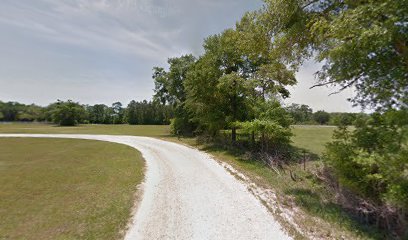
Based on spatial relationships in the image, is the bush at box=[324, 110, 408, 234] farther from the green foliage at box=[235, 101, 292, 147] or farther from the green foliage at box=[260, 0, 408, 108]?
the green foliage at box=[235, 101, 292, 147]

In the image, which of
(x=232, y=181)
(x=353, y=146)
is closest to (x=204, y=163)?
(x=232, y=181)

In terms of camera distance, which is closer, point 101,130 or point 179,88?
point 179,88

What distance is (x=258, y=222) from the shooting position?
5637 mm

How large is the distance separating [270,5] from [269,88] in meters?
9.30

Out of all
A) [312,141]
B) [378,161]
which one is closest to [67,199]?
[378,161]

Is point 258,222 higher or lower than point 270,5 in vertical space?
lower

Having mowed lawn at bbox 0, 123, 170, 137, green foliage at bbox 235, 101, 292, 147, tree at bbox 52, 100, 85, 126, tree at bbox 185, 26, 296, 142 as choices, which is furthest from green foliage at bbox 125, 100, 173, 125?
green foliage at bbox 235, 101, 292, 147

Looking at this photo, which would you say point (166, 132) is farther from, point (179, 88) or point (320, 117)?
point (320, 117)

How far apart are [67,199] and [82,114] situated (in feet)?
271

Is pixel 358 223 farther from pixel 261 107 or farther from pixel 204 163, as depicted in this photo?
pixel 261 107

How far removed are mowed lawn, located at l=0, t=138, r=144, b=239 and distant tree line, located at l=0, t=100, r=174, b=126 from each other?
57.6 meters

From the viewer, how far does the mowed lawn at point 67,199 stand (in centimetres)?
530

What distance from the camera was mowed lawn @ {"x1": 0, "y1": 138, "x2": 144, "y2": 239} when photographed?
530 centimetres

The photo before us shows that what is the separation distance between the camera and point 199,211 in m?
6.27
